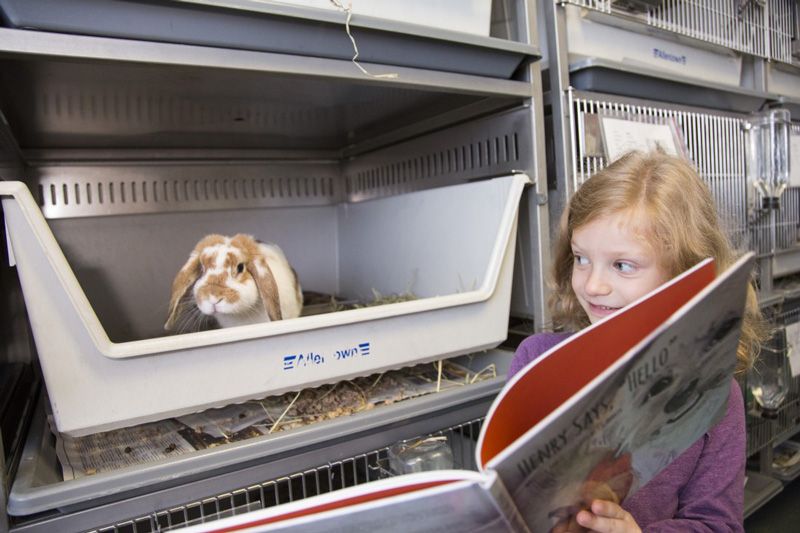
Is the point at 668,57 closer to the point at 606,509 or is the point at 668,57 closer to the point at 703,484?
the point at 703,484

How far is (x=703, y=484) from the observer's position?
0.63 metres

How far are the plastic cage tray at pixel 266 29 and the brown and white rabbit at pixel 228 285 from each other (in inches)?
10.7

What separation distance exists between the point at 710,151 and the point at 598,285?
0.71 metres

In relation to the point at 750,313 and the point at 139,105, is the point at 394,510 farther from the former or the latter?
the point at 139,105

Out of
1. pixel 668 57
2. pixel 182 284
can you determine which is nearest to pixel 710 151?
pixel 668 57

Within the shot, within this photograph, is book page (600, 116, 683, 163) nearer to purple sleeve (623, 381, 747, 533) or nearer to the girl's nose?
the girl's nose

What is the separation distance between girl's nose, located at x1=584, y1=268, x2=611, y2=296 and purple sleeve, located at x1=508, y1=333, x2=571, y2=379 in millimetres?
152

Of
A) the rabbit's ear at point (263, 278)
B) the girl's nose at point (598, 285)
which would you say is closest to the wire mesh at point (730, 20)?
the girl's nose at point (598, 285)

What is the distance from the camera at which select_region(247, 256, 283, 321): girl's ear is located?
75cm

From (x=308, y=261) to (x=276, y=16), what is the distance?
0.82 metres

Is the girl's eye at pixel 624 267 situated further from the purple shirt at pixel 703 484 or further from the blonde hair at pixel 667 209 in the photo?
the purple shirt at pixel 703 484

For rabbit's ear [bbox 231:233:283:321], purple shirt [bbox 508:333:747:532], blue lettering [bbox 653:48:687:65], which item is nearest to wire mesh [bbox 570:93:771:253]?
blue lettering [bbox 653:48:687:65]

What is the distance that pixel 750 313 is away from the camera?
2.32ft

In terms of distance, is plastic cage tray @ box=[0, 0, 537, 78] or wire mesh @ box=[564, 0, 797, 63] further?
wire mesh @ box=[564, 0, 797, 63]
